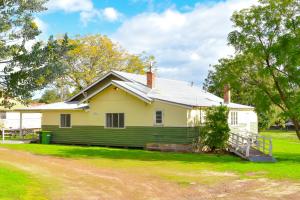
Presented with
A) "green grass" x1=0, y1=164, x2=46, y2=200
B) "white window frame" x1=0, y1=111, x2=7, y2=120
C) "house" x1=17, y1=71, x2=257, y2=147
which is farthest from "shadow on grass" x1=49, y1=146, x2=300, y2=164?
"white window frame" x1=0, y1=111, x2=7, y2=120

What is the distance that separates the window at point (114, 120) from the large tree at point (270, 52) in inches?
348

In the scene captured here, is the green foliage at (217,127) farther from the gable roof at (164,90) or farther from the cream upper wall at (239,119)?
the gable roof at (164,90)

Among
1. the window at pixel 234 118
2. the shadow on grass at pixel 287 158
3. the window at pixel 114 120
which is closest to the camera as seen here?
the shadow on grass at pixel 287 158

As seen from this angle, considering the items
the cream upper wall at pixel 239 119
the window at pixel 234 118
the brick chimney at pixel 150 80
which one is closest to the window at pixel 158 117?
the cream upper wall at pixel 239 119

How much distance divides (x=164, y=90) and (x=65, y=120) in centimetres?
844

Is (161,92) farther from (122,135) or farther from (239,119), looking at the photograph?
(239,119)

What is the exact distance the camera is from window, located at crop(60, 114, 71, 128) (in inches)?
1353

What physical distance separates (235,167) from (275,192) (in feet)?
21.7

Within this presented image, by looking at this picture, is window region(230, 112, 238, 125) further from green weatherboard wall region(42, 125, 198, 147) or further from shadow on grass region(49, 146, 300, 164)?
shadow on grass region(49, 146, 300, 164)

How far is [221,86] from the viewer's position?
99.8 feet

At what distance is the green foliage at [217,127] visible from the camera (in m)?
27.6

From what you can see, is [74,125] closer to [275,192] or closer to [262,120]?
[275,192]

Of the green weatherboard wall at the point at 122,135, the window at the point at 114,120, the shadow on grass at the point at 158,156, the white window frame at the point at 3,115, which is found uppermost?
the white window frame at the point at 3,115

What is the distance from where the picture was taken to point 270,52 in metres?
27.9
